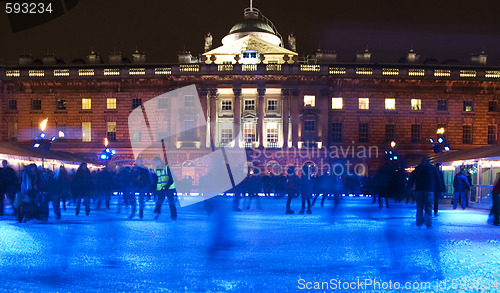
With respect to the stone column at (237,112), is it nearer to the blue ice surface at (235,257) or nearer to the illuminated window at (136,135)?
the illuminated window at (136,135)

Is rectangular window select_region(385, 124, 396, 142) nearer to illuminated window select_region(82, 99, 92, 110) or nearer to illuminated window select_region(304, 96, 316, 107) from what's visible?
illuminated window select_region(304, 96, 316, 107)

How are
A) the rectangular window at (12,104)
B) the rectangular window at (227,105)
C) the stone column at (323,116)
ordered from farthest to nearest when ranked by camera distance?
the rectangular window at (227,105) → the rectangular window at (12,104) → the stone column at (323,116)

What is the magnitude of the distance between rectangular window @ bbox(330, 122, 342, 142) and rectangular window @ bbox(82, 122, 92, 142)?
26672 mm

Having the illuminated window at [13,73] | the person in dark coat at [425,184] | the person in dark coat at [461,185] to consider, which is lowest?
the person in dark coat at [461,185]

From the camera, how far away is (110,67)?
57.5 metres

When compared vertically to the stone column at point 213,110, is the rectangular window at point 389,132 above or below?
below

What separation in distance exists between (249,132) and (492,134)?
26544 millimetres

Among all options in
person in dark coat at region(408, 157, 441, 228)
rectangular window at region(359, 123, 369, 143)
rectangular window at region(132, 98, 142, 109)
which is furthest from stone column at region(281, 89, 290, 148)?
person in dark coat at region(408, 157, 441, 228)

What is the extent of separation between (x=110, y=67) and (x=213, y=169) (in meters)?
50.2

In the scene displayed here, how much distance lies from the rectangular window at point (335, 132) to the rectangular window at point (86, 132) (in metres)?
26.7

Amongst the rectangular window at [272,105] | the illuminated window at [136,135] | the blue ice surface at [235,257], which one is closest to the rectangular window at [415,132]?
the rectangular window at [272,105]

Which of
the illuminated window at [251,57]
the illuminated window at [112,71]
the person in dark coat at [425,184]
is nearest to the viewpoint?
the person in dark coat at [425,184]

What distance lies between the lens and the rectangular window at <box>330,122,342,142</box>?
5644 centimetres

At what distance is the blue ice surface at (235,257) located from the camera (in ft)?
19.9
